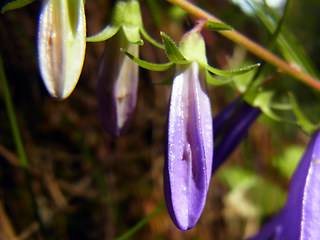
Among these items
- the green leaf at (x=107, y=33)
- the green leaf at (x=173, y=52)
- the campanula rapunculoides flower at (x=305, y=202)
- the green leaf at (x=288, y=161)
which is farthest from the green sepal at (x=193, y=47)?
the green leaf at (x=288, y=161)

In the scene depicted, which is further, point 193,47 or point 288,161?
point 288,161

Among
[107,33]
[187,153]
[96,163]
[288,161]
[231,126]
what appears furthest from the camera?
[288,161]

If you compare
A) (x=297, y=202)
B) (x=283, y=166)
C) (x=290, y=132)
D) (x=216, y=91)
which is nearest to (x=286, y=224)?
(x=297, y=202)

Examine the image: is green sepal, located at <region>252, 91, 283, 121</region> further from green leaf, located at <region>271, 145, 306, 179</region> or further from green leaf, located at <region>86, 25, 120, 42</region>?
green leaf, located at <region>271, 145, 306, 179</region>

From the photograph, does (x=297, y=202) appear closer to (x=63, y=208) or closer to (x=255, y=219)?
(x=63, y=208)

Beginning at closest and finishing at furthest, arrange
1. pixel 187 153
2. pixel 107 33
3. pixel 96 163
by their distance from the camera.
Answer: pixel 187 153, pixel 107 33, pixel 96 163

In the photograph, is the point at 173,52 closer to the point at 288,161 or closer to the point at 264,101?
the point at 264,101

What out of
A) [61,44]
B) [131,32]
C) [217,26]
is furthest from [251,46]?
[61,44]

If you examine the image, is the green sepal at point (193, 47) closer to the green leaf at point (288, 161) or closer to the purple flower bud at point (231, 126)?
the purple flower bud at point (231, 126)
